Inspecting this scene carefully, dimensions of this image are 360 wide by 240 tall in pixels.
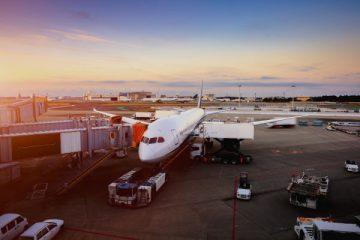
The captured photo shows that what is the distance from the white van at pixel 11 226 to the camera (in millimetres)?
18984

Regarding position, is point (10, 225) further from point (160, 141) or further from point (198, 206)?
point (160, 141)

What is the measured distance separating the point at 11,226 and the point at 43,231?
8.67 ft

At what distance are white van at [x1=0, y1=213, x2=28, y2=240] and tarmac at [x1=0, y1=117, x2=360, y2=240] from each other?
164 centimetres

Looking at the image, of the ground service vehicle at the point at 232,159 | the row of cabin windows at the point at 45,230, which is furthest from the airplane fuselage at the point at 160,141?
the row of cabin windows at the point at 45,230

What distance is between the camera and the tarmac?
67.8 feet

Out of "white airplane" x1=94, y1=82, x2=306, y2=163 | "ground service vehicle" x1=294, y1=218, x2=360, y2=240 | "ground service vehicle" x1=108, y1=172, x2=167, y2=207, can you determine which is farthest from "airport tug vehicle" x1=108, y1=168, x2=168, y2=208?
"ground service vehicle" x1=294, y1=218, x2=360, y2=240

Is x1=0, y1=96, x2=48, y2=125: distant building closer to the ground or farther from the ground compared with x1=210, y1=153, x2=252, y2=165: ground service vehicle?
farther from the ground

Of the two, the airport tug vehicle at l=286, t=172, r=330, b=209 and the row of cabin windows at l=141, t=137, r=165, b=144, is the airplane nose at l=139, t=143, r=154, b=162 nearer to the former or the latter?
the row of cabin windows at l=141, t=137, r=165, b=144

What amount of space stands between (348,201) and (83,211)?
23239 mm

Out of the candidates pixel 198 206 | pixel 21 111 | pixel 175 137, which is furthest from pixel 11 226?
pixel 21 111

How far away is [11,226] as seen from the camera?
19594 mm

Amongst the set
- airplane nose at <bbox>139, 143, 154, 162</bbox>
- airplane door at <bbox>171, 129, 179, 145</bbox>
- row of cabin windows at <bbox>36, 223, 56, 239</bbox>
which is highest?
airplane door at <bbox>171, 129, 179, 145</bbox>

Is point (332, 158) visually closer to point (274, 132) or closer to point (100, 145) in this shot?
point (274, 132)

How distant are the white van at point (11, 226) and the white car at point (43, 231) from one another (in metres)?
1.39
